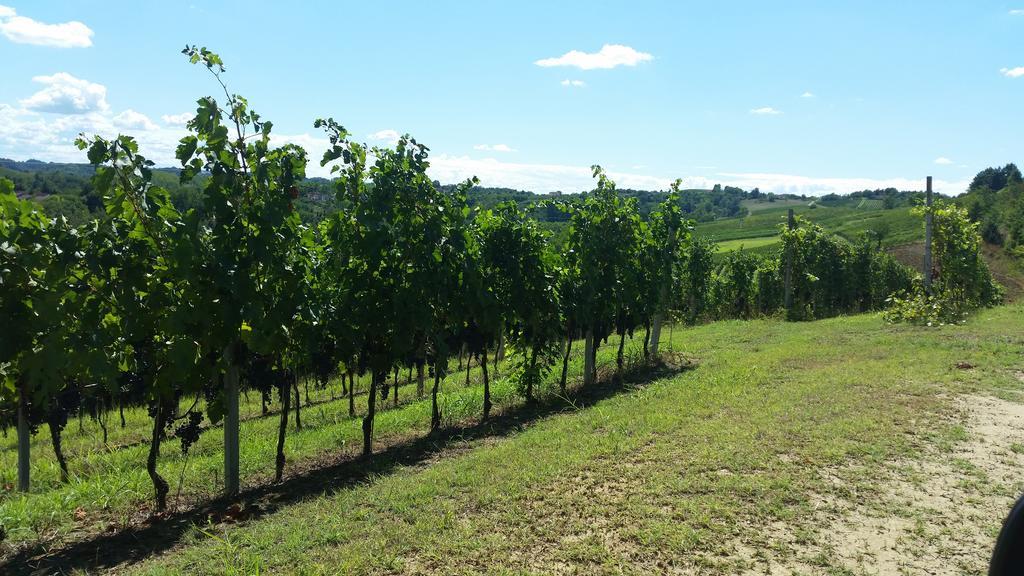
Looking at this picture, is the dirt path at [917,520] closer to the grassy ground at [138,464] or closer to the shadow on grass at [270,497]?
the shadow on grass at [270,497]

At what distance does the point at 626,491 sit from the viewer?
590cm

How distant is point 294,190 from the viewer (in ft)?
22.0

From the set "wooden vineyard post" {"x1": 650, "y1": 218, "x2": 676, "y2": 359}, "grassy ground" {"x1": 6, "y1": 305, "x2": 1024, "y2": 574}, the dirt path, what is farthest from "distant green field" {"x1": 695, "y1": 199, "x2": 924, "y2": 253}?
the dirt path

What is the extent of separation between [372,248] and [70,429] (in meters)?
16.4

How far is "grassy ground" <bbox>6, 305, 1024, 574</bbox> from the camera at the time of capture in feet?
15.4

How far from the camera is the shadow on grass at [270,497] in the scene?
5.14 meters

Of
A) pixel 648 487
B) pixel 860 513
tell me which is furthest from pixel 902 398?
pixel 648 487

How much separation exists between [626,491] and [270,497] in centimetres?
411

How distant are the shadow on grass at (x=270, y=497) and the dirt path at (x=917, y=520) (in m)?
4.83

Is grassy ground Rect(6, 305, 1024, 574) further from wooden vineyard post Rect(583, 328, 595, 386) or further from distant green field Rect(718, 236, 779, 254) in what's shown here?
distant green field Rect(718, 236, 779, 254)

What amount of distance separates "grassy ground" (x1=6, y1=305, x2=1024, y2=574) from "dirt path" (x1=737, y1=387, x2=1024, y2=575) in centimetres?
3

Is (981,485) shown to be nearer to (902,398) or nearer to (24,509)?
(902,398)

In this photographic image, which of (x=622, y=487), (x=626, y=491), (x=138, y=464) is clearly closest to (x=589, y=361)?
(x=622, y=487)

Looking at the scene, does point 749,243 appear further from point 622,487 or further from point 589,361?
point 622,487
